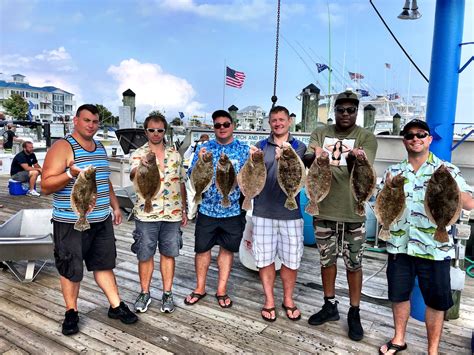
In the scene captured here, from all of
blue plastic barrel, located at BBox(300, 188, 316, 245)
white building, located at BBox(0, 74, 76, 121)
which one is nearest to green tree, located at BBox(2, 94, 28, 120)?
white building, located at BBox(0, 74, 76, 121)

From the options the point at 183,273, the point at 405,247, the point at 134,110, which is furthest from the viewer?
the point at 134,110

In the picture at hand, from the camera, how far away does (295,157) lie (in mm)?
3018

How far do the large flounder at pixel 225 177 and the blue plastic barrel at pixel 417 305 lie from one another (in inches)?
89.4

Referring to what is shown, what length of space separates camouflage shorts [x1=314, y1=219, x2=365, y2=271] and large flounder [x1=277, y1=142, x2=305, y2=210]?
0.56 meters

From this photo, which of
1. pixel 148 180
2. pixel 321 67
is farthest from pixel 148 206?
pixel 321 67

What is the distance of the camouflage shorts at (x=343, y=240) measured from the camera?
11.1ft

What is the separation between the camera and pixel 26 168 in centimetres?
1068

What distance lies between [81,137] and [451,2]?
382 cm

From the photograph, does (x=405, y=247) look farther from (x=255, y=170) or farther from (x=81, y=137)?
(x=81, y=137)

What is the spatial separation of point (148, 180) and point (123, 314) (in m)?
1.47

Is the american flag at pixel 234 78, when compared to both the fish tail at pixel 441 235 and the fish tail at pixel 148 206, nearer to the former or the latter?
the fish tail at pixel 148 206

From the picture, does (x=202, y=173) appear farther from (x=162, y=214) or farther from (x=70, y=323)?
(x=70, y=323)

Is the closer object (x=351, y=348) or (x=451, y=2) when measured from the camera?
(x=351, y=348)

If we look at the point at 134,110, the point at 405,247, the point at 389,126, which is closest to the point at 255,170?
the point at 405,247
